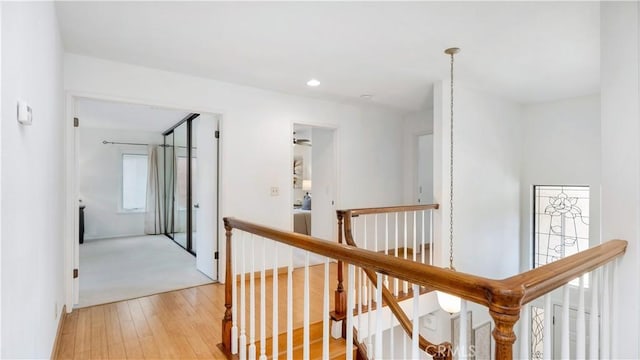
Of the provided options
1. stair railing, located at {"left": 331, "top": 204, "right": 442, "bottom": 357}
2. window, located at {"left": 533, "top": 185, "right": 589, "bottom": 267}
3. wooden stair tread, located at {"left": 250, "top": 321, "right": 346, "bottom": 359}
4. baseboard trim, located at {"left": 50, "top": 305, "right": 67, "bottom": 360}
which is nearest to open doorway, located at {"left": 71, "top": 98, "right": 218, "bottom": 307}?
baseboard trim, located at {"left": 50, "top": 305, "right": 67, "bottom": 360}

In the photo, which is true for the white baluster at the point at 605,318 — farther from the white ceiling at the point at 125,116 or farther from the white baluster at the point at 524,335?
the white ceiling at the point at 125,116

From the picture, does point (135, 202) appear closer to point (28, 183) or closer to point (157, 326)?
point (157, 326)

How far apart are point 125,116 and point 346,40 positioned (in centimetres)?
464

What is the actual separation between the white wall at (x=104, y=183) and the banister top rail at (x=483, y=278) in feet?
22.8

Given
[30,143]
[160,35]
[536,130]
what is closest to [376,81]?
[160,35]

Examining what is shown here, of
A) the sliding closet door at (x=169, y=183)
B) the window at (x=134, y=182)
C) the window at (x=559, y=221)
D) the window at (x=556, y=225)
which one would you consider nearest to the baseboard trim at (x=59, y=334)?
the sliding closet door at (x=169, y=183)

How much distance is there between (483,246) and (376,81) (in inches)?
97.4

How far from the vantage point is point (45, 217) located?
1859 mm

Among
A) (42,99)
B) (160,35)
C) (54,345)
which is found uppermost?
(160,35)

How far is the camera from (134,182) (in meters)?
7.19

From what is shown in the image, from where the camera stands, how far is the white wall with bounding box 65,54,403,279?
10.3 ft

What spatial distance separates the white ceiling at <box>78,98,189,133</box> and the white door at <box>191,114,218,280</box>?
843 mm

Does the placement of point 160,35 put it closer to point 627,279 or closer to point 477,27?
point 477,27

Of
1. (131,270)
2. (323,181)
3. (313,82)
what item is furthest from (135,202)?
(313,82)
